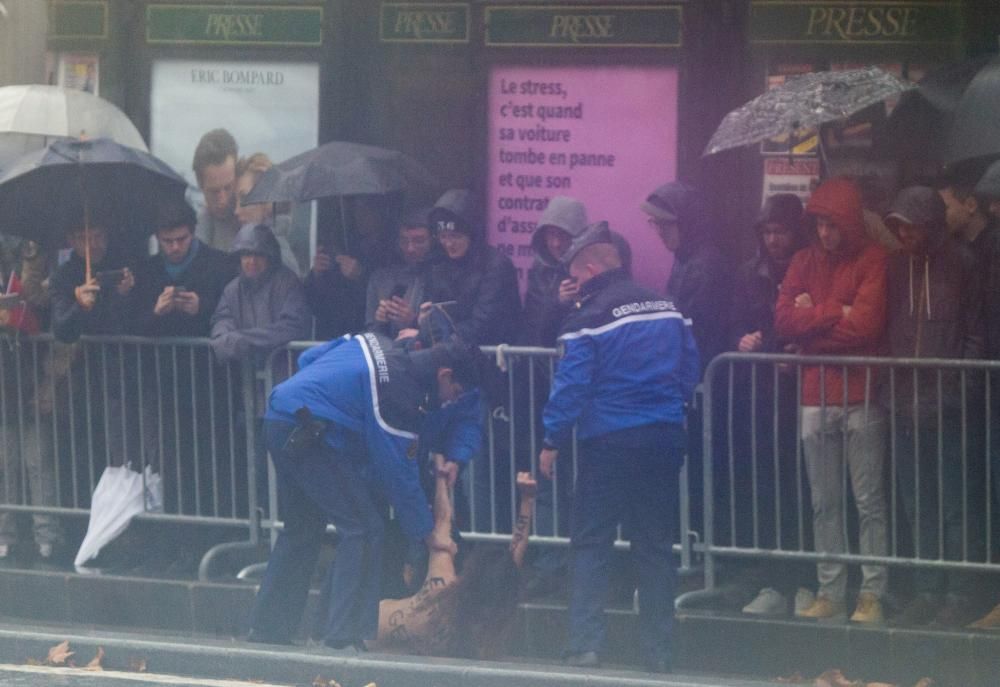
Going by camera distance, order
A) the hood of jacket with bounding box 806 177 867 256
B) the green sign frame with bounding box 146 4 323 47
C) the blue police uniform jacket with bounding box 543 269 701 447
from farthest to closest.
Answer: the green sign frame with bounding box 146 4 323 47 < the hood of jacket with bounding box 806 177 867 256 < the blue police uniform jacket with bounding box 543 269 701 447

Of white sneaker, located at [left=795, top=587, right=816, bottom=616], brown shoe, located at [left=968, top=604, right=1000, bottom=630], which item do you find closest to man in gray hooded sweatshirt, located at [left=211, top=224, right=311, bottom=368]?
white sneaker, located at [left=795, top=587, right=816, bottom=616]

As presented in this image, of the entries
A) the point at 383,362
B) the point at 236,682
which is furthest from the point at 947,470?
the point at 236,682

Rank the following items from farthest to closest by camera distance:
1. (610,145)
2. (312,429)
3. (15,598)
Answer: (610,145) < (15,598) < (312,429)

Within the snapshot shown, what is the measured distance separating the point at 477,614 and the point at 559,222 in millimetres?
2322

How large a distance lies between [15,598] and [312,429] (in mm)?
2524

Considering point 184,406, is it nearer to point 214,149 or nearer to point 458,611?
point 458,611

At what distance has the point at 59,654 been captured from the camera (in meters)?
8.95

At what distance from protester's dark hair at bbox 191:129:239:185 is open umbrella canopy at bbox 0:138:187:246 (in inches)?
46.9

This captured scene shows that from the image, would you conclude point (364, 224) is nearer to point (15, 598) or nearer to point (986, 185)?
point (15, 598)

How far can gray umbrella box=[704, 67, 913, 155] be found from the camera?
907 cm

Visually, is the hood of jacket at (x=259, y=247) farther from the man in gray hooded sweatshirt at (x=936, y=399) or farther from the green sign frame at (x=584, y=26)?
the man in gray hooded sweatshirt at (x=936, y=399)

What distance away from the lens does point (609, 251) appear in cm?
870

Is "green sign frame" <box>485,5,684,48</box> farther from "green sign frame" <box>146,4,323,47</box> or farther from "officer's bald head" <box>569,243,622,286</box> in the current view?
"officer's bald head" <box>569,243,622,286</box>

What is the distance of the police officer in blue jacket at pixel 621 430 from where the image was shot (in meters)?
8.52
